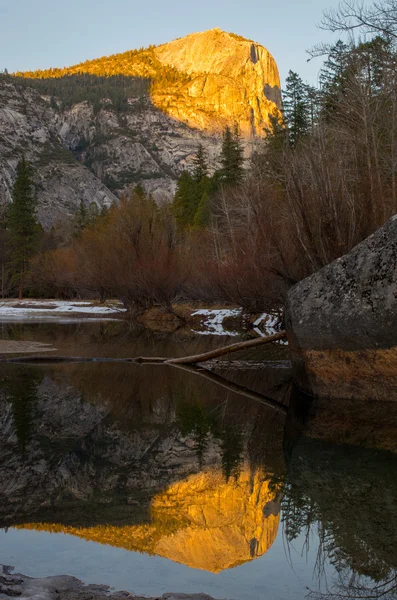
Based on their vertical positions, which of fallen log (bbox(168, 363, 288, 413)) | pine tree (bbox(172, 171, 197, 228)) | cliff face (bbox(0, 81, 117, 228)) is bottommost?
fallen log (bbox(168, 363, 288, 413))

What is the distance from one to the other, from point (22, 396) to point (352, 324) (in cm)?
554

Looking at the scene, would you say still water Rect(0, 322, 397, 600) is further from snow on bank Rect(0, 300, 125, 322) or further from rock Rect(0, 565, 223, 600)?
snow on bank Rect(0, 300, 125, 322)

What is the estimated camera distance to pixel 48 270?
6216 centimetres

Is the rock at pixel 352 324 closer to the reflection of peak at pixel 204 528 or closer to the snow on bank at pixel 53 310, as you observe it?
the reflection of peak at pixel 204 528

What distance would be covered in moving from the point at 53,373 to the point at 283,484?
8.13 meters

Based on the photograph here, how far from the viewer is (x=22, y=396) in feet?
33.0

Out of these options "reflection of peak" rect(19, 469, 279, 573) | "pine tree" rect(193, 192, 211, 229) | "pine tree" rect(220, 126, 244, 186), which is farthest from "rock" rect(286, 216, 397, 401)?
"pine tree" rect(220, 126, 244, 186)

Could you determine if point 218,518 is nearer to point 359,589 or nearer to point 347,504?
point 347,504

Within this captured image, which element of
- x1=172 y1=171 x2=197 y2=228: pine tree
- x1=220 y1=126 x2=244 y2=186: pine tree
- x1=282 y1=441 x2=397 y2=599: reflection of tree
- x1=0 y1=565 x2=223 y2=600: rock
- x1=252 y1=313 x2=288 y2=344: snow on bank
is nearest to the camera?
x1=0 y1=565 x2=223 y2=600: rock

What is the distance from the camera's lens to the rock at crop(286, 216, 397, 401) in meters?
9.21

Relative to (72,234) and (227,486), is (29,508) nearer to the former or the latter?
(227,486)

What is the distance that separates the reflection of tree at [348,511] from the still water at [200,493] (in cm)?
1

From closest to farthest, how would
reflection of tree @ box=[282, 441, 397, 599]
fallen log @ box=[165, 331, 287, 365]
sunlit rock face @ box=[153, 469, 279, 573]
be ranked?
reflection of tree @ box=[282, 441, 397, 599] < sunlit rock face @ box=[153, 469, 279, 573] < fallen log @ box=[165, 331, 287, 365]

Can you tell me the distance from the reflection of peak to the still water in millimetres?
15
